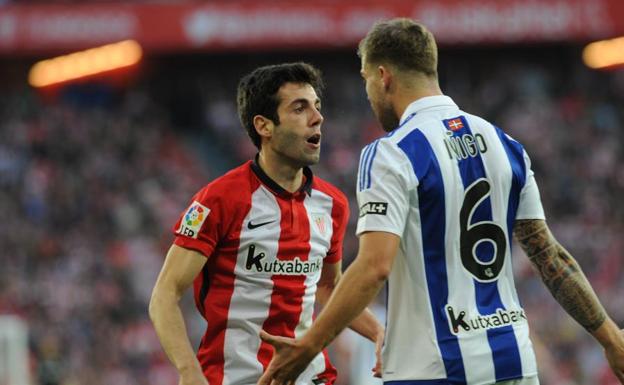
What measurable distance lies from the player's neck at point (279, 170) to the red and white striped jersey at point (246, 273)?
0.05 metres

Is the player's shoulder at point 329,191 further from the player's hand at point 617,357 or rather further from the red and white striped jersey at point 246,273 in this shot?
the player's hand at point 617,357

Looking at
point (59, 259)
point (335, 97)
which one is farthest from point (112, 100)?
point (59, 259)

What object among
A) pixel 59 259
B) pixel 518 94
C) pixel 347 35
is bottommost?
pixel 59 259

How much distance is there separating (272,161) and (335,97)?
20.3 m

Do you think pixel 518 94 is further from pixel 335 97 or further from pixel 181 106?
pixel 181 106

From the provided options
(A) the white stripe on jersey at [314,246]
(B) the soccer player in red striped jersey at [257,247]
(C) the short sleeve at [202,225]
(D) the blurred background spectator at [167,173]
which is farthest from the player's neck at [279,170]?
(D) the blurred background spectator at [167,173]

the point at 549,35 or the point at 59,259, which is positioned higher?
the point at 549,35

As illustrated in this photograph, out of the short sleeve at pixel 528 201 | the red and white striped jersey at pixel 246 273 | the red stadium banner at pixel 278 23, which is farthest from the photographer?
the red stadium banner at pixel 278 23

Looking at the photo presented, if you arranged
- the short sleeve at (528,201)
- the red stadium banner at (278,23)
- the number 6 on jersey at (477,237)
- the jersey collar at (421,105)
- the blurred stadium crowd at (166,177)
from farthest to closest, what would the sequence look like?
the red stadium banner at (278,23)
the blurred stadium crowd at (166,177)
the short sleeve at (528,201)
the jersey collar at (421,105)
the number 6 on jersey at (477,237)

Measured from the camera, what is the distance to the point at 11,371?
14922 mm

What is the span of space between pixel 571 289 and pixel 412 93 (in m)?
0.97

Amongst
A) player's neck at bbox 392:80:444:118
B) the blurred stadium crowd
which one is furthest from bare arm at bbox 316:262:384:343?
the blurred stadium crowd

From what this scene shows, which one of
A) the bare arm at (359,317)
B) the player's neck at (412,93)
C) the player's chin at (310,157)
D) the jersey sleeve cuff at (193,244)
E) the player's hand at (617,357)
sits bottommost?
the player's hand at (617,357)

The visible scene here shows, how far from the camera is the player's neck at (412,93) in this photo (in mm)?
4344
